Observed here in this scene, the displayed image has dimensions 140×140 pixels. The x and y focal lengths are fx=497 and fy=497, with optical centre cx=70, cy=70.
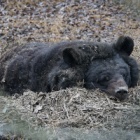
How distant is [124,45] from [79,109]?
2050mm

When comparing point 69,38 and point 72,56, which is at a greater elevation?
point 72,56

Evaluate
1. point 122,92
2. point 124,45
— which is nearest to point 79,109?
point 122,92

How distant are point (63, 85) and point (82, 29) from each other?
8940 mm

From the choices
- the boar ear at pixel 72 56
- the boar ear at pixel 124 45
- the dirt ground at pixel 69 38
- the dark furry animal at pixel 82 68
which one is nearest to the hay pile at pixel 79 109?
the dirt ground at pixel 69 38

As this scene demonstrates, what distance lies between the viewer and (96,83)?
741cm

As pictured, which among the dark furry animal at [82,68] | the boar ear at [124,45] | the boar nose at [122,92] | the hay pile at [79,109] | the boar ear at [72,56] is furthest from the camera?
the boar ear at [124,45]

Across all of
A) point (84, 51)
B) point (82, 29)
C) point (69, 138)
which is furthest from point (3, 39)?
point (69, 138)

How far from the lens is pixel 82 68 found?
7.52m

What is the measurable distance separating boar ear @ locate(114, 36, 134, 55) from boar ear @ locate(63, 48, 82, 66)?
0.78 metres

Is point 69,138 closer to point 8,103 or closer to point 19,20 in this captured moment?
point 8,103

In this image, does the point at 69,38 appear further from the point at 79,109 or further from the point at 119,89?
the point at 79,109

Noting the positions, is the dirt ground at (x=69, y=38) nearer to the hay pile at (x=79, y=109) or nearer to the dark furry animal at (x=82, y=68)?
the hay pile at (x=79, y=109)

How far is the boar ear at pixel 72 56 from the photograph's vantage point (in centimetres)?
746

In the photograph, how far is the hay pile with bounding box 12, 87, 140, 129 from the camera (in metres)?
5.87
